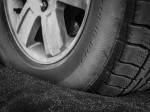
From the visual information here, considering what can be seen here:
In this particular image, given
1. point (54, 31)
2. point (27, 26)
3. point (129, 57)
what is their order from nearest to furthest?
point (129, 57)
point (54, 31)
point (27, 26)

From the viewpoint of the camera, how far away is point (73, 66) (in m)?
1.60

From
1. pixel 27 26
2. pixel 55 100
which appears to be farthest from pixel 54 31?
pixel 55 100

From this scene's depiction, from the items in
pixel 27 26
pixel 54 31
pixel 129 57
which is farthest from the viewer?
pixel 27 26

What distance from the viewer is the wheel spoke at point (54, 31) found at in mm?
1779

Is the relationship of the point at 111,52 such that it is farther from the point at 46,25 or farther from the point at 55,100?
the point at 46,25

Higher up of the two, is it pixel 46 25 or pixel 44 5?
pixel 44 5

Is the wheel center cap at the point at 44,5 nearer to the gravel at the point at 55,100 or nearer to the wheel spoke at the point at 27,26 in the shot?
the wheel spoke at the point at 27,26

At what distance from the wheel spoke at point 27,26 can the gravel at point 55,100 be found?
1.13 ft

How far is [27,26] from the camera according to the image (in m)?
2.01

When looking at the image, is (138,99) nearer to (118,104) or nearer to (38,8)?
(118,104)

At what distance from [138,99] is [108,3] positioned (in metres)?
0.54

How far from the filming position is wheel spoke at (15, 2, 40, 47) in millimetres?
1963

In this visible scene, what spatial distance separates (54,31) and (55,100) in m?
0.48

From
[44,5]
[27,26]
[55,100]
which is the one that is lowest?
[55,100]
